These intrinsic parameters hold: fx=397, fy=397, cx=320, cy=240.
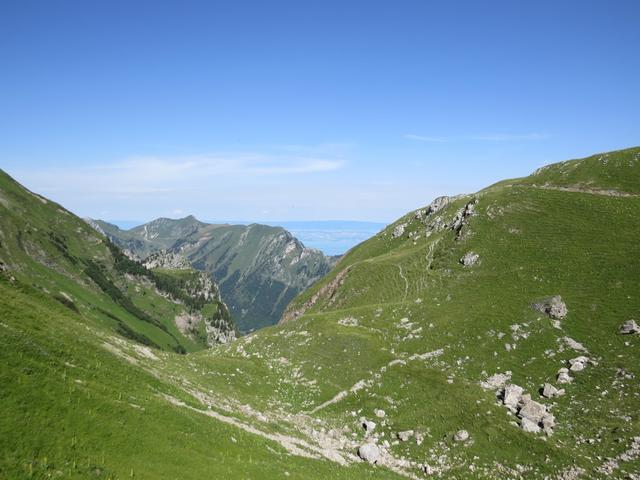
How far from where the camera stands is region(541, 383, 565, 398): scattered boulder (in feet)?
133

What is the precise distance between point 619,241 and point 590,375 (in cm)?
3154

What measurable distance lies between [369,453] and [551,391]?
2039cm

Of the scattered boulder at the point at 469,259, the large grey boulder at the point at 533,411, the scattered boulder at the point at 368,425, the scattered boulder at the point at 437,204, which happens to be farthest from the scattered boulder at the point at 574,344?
the scattered boulder at the point at 437,204

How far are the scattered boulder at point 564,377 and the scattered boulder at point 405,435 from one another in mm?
17197

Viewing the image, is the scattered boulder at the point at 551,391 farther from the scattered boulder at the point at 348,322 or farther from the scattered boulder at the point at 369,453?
the scattered boulder at the point at 348,322

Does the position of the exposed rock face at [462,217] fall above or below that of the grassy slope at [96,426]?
above

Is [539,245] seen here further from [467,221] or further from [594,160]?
[594,160]

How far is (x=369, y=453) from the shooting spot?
35469 mm

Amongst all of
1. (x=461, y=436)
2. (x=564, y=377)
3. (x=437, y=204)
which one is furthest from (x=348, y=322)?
(x=437, y=204)

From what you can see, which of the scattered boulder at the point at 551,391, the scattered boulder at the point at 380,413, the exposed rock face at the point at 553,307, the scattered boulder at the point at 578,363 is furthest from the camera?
the exposed rock face at the point at 553,307

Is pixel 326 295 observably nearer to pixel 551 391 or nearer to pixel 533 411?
pixel 551 391

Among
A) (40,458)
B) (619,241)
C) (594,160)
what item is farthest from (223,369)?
(594,160)

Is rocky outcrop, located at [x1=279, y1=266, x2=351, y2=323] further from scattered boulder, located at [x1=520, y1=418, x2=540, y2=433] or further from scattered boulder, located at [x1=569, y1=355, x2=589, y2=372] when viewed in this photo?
scattered boulder, located at [x1=520, y1=418, x2=540, y2=433]

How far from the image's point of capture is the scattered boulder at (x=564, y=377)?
41.7 meters
